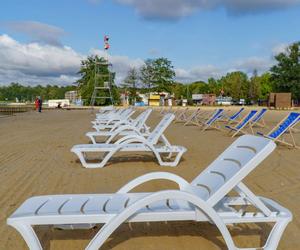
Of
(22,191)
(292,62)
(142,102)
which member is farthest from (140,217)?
(142,102)

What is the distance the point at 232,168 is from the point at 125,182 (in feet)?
9.60

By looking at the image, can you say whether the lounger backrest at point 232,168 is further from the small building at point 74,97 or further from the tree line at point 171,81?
the small building at point 74,97

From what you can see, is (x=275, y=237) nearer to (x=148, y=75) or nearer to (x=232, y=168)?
(x=232, y=168)

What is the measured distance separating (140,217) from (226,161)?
43.3 inches

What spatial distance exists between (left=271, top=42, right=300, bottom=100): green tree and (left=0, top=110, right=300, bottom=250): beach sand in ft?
192

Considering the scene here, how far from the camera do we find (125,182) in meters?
6.12

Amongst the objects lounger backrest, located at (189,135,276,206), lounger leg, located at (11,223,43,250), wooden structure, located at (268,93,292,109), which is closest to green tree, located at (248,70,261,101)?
wooden structure, located at (268,93,292,109)

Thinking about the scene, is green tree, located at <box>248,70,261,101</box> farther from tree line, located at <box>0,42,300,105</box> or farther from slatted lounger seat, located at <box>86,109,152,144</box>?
slatted lounger seat, located at <box>86,109,152,144</box>

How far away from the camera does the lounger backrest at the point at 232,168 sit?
318 cm

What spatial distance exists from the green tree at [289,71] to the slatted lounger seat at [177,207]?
218 feet

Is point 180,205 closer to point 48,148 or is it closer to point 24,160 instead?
point 24,160

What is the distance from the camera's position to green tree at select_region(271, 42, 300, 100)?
65.9 metres

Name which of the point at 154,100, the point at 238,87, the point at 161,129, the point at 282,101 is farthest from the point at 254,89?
the point at 161,129

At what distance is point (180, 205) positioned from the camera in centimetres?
331
